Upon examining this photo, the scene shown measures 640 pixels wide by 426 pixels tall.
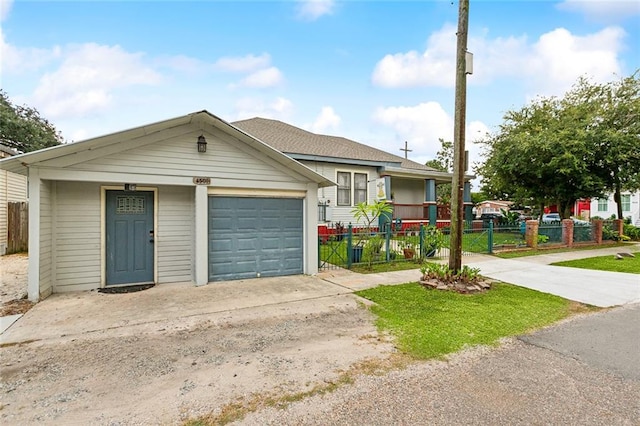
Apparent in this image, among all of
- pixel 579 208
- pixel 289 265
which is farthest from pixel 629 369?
pixel 579 208

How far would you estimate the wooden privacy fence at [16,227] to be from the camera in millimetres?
11570

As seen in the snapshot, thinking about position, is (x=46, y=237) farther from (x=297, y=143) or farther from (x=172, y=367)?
(x=297, y=143)

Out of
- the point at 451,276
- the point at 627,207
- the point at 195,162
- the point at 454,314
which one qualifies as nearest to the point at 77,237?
the point at 195,162

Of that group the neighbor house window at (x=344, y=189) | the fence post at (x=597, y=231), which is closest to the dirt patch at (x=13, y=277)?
the neighbor house window at (x=344, y=189)

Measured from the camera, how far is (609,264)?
10.1 m

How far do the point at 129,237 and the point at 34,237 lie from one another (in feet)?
5.08

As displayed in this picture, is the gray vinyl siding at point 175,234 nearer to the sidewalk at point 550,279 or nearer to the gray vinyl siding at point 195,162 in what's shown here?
the gray vinyl siding at point 195,162

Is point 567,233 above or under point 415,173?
under

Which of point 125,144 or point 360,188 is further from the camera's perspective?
point 360,188

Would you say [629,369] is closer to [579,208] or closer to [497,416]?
[497,416]

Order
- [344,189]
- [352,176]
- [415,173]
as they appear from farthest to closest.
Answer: [415,173] → [352,176] → [344,189]

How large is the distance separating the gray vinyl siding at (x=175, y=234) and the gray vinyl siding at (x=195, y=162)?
0.65 meters

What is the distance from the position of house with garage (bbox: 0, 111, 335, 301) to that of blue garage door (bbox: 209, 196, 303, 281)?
0.02m

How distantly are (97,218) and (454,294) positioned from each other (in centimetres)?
736
